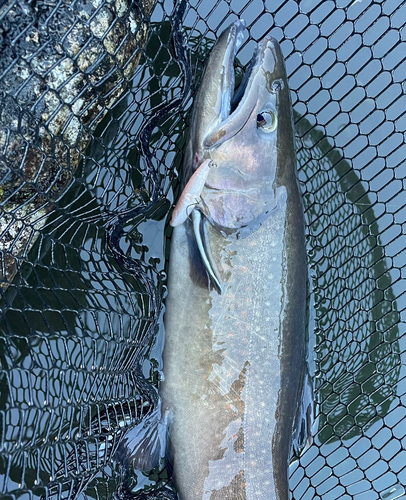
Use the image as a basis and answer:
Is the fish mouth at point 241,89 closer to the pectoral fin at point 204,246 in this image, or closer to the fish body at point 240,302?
the fish body at point 240,302

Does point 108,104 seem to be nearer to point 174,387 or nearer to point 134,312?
point 134,312

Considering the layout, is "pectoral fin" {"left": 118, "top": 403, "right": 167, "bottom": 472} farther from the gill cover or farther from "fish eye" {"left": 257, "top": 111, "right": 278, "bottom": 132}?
"fish eye" {"left": 257, "top": 111, "right": 278, "bottom": 132}

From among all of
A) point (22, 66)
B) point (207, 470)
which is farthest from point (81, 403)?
point (22, 66)

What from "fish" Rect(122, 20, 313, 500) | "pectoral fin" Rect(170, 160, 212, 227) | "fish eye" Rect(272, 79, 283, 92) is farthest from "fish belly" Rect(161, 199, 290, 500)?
"fish eye" Rect(272, 79, 283, 92)

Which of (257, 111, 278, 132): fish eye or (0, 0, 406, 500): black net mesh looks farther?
(257, 111, 278, 132): fish eye

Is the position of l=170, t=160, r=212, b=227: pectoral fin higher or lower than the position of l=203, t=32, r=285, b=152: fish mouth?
lower
